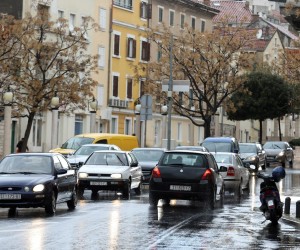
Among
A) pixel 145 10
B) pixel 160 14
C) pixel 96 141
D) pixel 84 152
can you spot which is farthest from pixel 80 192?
pixel 160 14

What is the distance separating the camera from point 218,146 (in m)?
55.8

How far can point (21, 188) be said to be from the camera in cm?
2541

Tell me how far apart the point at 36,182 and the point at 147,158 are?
1930cm

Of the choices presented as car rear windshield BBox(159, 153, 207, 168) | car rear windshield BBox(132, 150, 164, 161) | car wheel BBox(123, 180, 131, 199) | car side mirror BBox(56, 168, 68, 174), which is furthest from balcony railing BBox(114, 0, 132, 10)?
car side mirror BBox(56, 168, 68, 174)

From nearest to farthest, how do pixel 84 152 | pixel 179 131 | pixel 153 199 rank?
pixel 153 199 → pixel 84 152 → pixel 179 131

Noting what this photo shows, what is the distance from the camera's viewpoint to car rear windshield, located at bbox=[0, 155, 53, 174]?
1061 inches

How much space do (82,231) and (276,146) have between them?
187 ft

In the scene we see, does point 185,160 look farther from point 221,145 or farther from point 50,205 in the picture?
point 221,145

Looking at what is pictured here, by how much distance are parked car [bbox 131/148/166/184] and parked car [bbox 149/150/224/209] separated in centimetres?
1297

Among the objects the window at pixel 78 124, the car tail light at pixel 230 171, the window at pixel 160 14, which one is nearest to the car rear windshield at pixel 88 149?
the car tail light at pixel 230 171

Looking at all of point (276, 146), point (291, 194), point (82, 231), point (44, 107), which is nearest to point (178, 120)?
point (276, 146)

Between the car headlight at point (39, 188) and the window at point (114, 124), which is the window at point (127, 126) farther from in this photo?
the car headlight at point (39, 188)

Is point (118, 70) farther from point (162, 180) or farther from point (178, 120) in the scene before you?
point (162, 180)

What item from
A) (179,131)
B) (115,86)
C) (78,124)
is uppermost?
(115,86)
